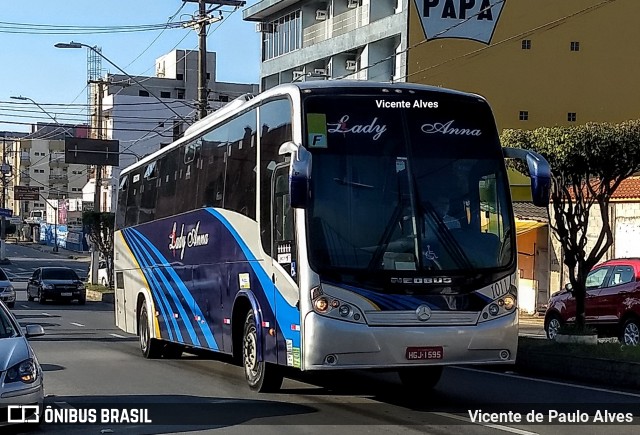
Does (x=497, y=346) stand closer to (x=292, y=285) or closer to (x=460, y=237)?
(x=460, y=237)

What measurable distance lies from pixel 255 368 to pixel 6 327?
342 cm

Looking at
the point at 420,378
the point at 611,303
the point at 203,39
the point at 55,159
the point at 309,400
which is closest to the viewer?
the point at 309,400

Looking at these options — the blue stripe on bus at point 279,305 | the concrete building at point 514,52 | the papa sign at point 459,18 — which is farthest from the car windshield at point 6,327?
the papa sign at point 459,18

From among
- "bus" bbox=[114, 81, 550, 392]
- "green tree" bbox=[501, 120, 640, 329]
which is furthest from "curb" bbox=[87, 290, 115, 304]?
"bus" bbox=[114, 81, 550, 392]

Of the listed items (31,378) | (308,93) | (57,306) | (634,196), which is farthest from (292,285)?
(57,306)

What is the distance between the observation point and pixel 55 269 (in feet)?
147

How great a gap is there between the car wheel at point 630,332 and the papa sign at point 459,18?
22.3 metres

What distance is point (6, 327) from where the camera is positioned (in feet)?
35.8

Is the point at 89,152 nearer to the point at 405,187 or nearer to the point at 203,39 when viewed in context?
the point at 203,39

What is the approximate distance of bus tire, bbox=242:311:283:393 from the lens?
1278 cm

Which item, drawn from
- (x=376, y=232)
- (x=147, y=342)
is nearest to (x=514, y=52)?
(x=147, y=342)

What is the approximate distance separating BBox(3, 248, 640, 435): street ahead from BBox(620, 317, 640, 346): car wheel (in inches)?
183

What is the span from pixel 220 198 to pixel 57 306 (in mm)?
29650

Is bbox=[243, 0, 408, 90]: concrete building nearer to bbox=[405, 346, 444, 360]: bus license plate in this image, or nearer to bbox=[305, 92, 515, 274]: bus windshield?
bbox=[305, 92, 515, 274]: bus windshield
